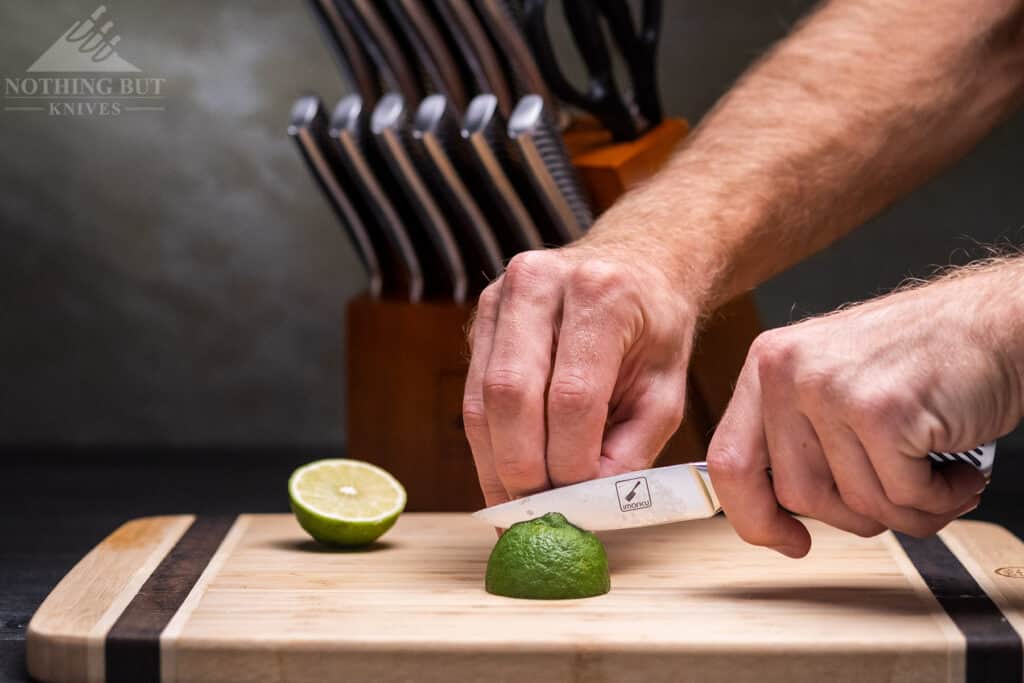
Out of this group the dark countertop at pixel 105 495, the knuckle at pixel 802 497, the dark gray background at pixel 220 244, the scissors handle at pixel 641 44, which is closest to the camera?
the knuckle at pixel 802 497

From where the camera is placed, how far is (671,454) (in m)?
1.72

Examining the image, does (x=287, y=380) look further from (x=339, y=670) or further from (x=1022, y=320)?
(x=1022, y=320)

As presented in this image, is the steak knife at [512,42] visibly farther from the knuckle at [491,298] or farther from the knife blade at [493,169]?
the knuckle at [491,298]

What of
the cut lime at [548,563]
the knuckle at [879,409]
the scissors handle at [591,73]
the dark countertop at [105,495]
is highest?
the scissors handle at [591,73]

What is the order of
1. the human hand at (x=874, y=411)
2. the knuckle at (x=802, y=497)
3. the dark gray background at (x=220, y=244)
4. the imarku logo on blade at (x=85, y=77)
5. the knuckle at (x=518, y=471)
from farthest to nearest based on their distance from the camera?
the dark gray background at (x=220, y=244) < the imarku logo on blade at (x=85, y=77) < the knuckle at (x=518, y=471) < the knuckle at (x=802, y=497) < the human hand at (x=874, y=411)

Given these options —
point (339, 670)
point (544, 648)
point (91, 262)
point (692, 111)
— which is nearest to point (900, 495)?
point (544, 648)

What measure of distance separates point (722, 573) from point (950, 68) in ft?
2.60

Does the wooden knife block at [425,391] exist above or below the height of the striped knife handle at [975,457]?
below

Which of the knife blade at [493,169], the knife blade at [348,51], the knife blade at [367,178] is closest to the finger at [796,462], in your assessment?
the knife blade at [493,169]

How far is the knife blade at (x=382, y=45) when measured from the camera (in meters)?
1.91

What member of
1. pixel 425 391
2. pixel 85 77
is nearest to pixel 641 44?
pixel 425 391

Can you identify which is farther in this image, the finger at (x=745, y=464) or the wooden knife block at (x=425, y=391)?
the wooden knife block at (x=425, y=391)

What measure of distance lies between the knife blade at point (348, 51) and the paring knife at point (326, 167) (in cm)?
10

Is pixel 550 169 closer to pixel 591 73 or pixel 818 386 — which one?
pixel 591 73
